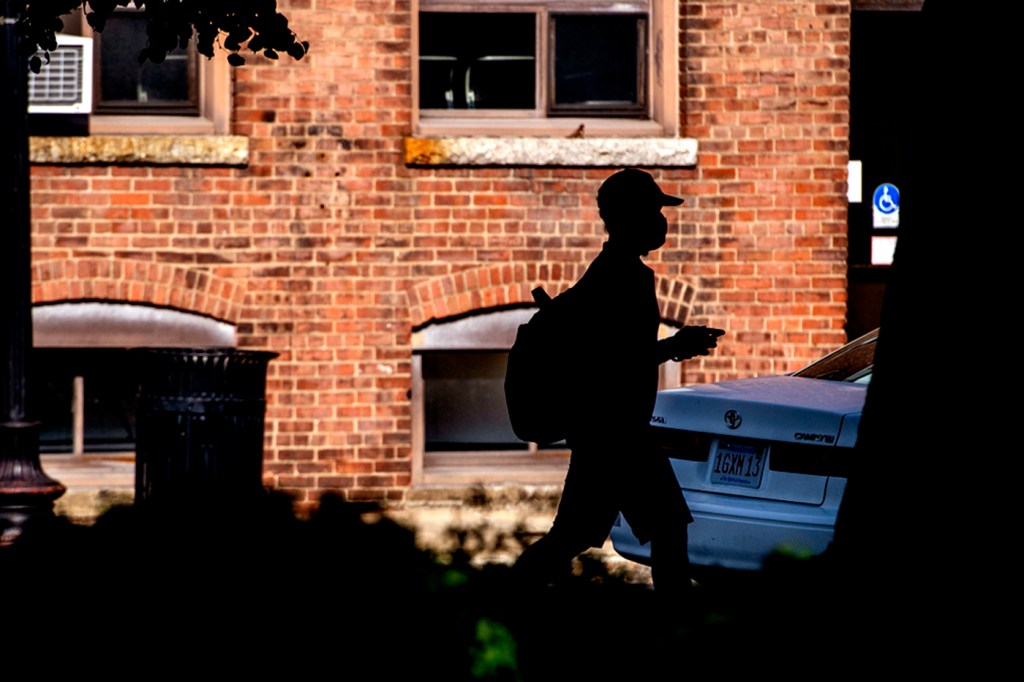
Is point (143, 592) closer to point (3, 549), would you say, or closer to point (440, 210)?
point (3, 549)

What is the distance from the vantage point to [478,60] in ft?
32.0

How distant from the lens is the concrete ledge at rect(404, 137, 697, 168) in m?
9.37

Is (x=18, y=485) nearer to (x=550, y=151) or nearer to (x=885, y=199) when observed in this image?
(x=550, y=151)

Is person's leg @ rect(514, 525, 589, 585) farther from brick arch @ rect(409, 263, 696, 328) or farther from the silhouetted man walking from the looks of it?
brick arch @ rect(409, 263, 696, 328)

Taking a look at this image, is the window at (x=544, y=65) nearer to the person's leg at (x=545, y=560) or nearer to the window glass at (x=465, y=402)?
the window glass at (x=465, y=402)

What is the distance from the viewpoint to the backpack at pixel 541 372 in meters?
4.46

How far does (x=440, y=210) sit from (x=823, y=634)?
652 cm

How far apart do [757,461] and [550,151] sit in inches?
151

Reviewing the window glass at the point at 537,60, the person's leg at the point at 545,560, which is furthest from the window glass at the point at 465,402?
the person's leg at the point at 545,560

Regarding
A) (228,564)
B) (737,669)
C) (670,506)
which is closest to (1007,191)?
(737,669)

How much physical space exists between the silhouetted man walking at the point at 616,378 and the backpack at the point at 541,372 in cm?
4

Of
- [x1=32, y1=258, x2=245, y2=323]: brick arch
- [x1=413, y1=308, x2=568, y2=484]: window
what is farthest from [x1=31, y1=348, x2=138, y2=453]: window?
[x1=413, y1=308, x2=568, y2=484]: window

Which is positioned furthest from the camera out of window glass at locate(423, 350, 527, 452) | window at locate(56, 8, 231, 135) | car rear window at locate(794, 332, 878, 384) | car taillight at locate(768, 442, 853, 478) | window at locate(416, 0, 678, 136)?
window glass at locate(423, 350, 527, 452)

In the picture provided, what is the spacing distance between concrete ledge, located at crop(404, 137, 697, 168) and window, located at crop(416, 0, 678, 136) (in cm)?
23
